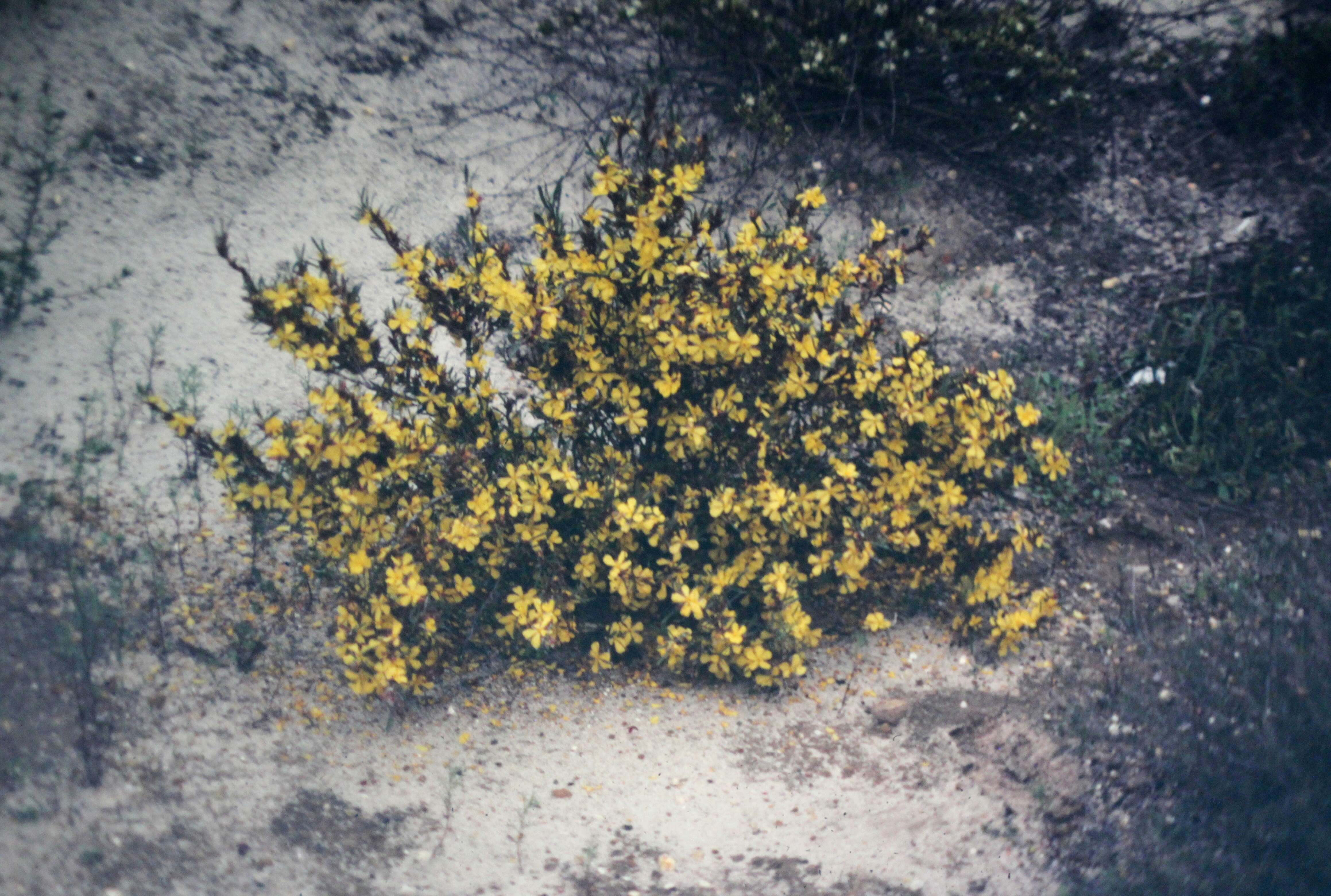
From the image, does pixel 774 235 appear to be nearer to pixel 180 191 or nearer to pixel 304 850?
pixel 304 850

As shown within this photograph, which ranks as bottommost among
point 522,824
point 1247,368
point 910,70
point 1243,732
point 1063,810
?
point 522,824

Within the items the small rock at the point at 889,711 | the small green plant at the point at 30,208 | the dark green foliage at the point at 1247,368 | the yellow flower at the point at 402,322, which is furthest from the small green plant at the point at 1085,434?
the small green plant at the point at 30,208

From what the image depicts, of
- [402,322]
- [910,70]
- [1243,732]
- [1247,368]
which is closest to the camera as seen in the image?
[402,322]

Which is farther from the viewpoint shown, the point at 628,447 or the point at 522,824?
the point at 628,447

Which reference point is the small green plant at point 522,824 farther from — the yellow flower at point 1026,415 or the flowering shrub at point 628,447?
the yellow flower at point 1026,415

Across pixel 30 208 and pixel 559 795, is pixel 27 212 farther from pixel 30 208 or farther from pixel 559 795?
pixel 559 795

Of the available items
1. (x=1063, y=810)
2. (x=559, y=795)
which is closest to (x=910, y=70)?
(x=1063, y=810)

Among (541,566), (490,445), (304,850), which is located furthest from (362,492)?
(304,850)
